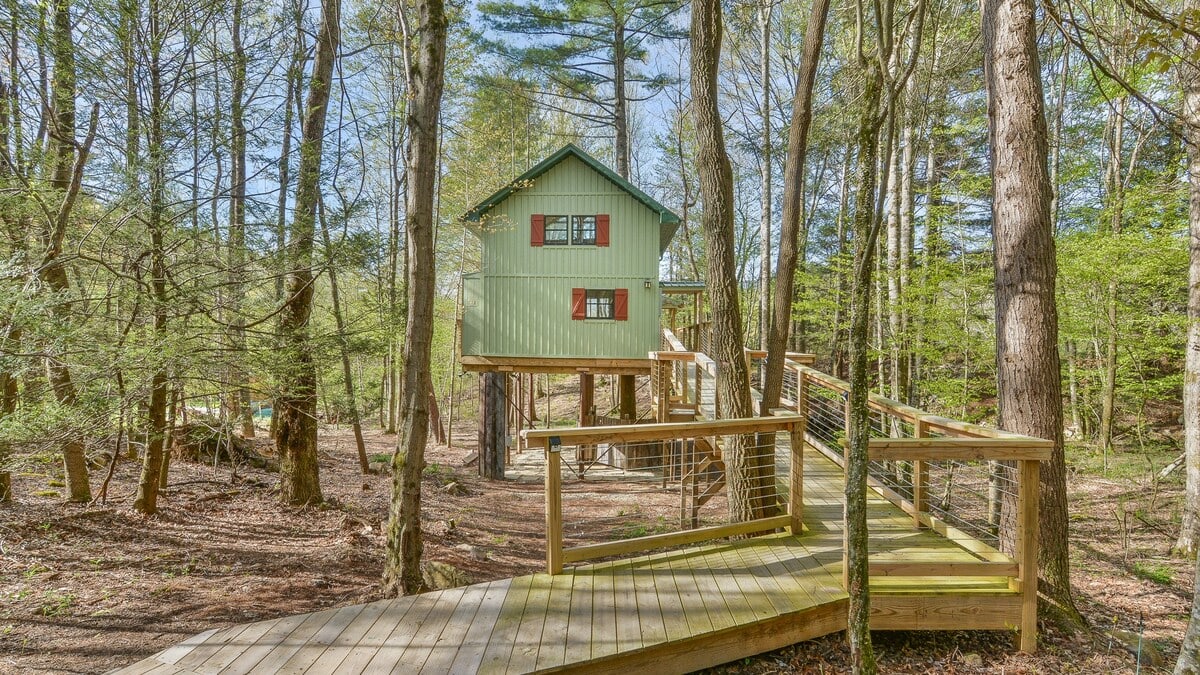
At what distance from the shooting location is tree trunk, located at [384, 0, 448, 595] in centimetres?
368

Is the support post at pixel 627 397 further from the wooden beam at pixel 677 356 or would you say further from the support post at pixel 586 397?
the wooden beam at pixel 677 356

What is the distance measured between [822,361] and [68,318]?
2274 cm

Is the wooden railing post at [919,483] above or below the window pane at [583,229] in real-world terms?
below

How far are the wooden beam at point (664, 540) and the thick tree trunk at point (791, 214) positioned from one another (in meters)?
1.47

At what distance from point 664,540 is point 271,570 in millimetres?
3679

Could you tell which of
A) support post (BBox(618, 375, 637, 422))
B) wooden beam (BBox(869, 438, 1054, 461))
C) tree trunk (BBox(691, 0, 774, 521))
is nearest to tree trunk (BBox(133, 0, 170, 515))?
tree trunk (BBox(691, 0, 774, 521))

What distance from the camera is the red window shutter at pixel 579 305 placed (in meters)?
10.4

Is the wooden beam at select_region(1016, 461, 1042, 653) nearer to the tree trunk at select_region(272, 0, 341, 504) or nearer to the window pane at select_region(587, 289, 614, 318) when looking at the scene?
the tree trunk at select_region(272, 0, 341, 504)

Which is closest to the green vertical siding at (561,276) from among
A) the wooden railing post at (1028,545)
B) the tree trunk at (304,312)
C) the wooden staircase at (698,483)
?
the wooden staircase at (698,483)

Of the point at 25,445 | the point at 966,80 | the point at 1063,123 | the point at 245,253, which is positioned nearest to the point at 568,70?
the point at 966,80

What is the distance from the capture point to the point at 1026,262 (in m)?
3.72

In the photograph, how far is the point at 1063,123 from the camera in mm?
13656

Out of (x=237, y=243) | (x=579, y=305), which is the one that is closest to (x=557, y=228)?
(x=579, y=305)

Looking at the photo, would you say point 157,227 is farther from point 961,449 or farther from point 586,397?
point 586,397
